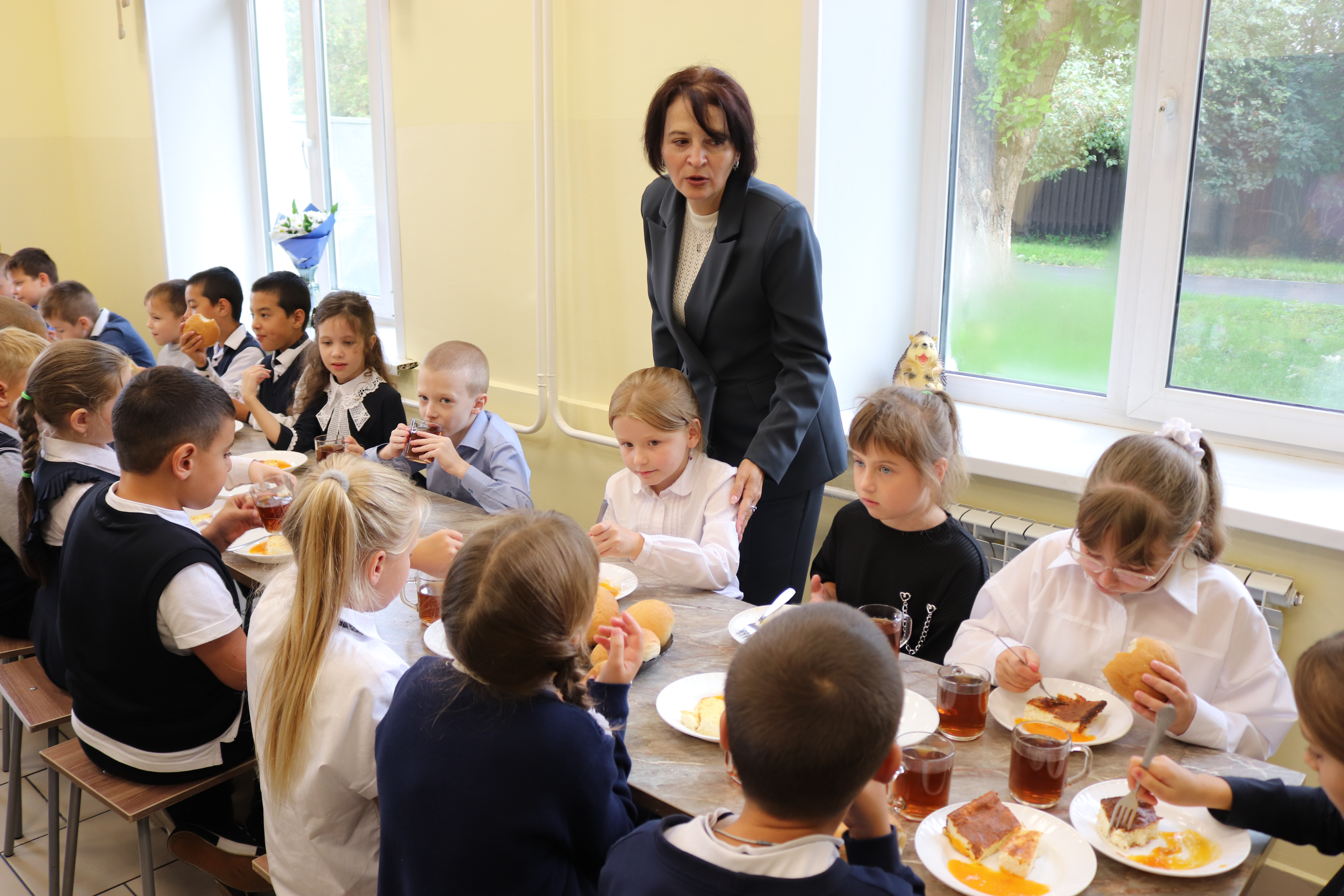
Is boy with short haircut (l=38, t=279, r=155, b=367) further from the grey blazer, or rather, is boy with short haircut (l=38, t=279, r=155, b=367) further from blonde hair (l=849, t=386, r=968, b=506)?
blonde hair (l=849, t=386, r=968, b=506)

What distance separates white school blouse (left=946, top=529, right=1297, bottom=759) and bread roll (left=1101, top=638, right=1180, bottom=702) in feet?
0.13

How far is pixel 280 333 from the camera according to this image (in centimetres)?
379

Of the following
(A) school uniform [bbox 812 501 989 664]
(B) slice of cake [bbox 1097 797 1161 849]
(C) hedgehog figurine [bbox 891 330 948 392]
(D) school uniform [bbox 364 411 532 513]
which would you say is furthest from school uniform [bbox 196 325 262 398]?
(B) slice of cake [bbox 1097 797 1161 849]

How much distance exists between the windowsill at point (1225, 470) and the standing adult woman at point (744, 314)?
442 millimetres

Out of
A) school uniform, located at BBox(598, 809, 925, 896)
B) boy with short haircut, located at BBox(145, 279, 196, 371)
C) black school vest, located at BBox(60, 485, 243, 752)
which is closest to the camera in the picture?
school uniform, located at BBox(598, 809, 925, 896)

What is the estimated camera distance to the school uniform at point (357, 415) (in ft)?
10.8

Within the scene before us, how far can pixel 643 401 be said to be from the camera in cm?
232

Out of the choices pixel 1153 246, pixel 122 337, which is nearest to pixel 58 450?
pixel 122 337

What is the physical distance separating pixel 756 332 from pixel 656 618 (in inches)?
35.8

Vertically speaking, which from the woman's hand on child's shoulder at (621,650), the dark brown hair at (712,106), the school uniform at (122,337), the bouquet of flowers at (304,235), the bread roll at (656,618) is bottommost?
the bread roll at (656,618)

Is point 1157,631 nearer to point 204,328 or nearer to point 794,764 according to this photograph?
point 794,764

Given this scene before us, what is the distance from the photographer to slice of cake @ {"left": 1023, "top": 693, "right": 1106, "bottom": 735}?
4.93 feet

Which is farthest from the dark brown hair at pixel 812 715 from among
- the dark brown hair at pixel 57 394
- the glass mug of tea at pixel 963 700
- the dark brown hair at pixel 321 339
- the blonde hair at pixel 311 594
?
the dark brown hair at pixel 321 339

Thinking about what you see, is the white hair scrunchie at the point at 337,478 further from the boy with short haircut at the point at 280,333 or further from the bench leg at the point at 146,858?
the boy with short haircut at the point at 280,333
